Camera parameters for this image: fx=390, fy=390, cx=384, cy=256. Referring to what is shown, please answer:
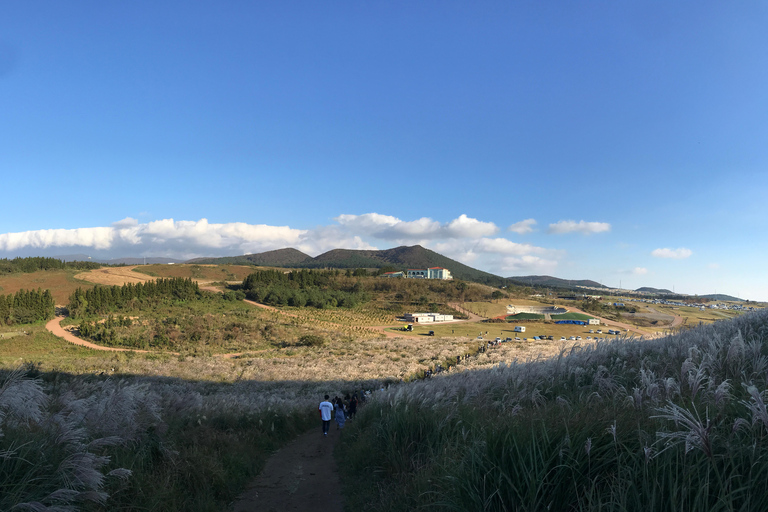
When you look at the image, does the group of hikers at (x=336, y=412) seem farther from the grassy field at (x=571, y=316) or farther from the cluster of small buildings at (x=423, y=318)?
the grassy field at (x=571, y=316)

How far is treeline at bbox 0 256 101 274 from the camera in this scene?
342 ft

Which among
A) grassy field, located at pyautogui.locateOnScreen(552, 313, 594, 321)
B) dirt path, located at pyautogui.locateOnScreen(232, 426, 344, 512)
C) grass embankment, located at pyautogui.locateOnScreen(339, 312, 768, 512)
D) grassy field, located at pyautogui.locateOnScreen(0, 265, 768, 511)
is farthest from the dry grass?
grass embankment, located at pyautogui.locateOnScreen(339, 312, 768, 512)

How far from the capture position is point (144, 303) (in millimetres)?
71312

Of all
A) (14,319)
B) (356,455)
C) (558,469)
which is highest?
(558,469)

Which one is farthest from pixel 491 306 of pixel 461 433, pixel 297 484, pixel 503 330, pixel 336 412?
pixel 461 433

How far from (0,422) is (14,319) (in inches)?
2894

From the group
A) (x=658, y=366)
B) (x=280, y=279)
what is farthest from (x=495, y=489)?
(x=280, y=279)

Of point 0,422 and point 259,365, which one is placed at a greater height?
point 0,422

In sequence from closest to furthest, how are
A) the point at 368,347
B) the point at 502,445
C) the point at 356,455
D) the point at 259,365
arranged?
the point at 502,445 < the point at 356,455 < the point at 259,365 < the point at 368,347

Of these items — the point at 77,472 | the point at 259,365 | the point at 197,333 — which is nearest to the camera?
the point at 77,472

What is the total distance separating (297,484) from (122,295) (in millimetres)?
77921

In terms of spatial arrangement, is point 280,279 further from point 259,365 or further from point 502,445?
point 502,445

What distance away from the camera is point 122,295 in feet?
233

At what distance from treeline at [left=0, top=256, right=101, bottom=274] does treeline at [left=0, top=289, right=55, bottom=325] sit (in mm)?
55564
